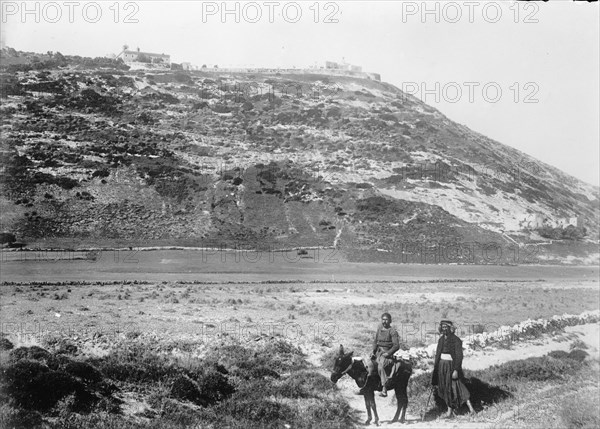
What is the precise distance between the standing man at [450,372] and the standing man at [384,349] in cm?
106

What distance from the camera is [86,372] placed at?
11453 mm

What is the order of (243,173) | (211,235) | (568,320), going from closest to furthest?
(568,320) < (211,235) < (243,173)

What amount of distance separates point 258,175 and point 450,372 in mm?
57282

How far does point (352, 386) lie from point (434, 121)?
8709 cm

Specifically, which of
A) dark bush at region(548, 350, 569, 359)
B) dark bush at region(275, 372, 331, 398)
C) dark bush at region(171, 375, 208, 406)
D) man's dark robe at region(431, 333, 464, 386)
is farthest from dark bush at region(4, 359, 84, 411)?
dark bush at region(548, 350, 569, 359)

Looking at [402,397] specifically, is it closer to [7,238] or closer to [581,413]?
[581,413]

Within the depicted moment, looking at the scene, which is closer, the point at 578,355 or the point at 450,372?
the point at 450,372

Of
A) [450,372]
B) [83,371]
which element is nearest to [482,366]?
[450,372]

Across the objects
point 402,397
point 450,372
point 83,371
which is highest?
point 450,372

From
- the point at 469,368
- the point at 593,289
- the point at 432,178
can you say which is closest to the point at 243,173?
the point at 432,178

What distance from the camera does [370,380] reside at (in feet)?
33.7

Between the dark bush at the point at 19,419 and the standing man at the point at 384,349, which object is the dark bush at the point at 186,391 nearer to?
the dark bush at the point at 19,419

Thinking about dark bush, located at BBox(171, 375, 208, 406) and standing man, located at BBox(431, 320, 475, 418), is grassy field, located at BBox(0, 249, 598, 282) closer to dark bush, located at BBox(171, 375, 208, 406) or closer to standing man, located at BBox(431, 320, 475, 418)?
dark bush, located at BBox(171, 375, 208, 406)

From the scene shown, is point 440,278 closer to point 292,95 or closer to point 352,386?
point 352,386
